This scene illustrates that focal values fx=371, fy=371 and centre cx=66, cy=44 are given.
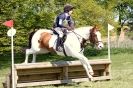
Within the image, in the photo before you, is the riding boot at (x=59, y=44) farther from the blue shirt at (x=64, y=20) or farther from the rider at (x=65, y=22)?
the blue shirt at (x=64, y=20)

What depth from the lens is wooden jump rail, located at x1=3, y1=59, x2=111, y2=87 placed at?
1066 centimetres

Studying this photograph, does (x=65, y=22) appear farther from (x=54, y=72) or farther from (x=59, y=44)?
(x=54, y=72)

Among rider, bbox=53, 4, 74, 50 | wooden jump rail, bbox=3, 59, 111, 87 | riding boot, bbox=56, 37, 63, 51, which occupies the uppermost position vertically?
rider, bbox=53, 4, 74, 50

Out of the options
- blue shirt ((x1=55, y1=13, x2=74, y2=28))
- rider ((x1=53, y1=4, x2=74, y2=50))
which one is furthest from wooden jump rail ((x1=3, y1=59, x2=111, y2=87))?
blue shirt ((x1=55, y1=13, x2=74, y2=28))

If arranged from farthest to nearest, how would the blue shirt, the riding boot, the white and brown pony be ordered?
the riding boot < the blue shirt < the white and brown pony

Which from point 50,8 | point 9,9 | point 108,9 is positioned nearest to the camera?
point 9,9

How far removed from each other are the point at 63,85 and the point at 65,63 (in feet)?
2.30

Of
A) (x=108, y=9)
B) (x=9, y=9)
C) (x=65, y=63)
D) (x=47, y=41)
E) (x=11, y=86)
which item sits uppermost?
(x=108, y=9)

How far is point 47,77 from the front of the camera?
37.6ft

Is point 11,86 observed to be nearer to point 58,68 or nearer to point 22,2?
point 58,68

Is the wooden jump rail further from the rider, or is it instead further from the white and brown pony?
the rider

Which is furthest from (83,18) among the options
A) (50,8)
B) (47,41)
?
(47,41)

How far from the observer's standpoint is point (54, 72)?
1134cm

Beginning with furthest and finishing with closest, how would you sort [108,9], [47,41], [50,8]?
1. [108,9]
2. [50,8]
3. [47,41]
